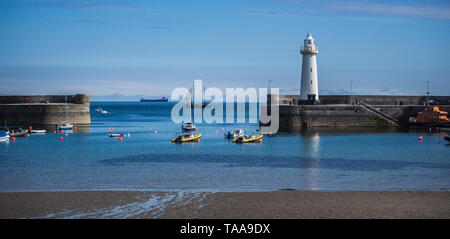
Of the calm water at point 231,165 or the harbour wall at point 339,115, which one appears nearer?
the calm water at point 231,165

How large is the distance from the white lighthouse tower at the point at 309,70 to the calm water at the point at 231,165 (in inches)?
578

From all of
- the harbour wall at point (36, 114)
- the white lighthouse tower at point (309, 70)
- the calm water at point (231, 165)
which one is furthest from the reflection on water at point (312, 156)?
the harbour wall at point (36, 114)

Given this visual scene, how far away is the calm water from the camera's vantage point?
738 inches

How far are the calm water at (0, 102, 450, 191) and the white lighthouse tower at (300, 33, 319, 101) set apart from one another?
14693 millimetres

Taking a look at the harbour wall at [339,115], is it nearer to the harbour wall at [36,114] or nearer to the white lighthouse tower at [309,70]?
the white lighthouse tower at [309,70]

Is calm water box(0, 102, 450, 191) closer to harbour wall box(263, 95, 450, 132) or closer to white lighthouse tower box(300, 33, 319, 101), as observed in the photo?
harbour wall box(263, 95, 450, 132)

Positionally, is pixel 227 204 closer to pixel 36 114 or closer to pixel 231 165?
pixel 231 165

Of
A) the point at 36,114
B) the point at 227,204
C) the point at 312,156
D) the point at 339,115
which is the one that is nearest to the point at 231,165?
the point at 312,156

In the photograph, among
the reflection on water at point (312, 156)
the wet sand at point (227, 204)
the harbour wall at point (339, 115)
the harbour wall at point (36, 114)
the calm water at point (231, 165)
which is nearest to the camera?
the wet sand at point (227, 204)

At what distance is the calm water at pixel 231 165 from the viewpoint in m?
18.8
